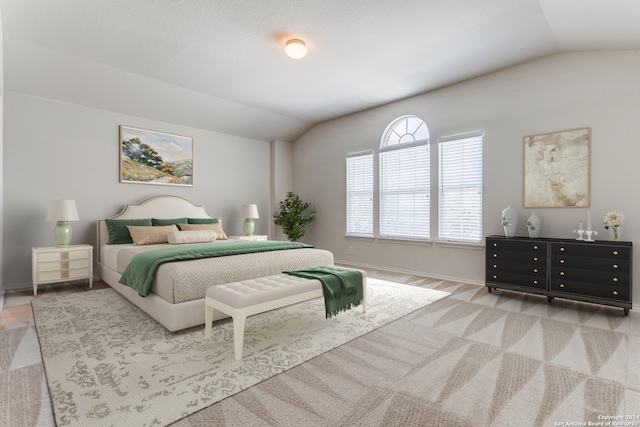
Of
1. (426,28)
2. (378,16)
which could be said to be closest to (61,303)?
(378,16)

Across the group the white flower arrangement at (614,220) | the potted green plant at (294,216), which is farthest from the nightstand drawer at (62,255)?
the white flower arrangement at (614,220)

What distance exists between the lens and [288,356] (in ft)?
7.72

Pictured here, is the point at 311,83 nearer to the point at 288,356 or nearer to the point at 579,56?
the point at 579,56

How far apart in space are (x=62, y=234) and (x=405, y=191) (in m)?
5.08

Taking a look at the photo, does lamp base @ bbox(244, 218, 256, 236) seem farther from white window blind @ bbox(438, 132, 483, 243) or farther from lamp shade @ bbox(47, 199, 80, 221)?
white window blind @ bbox(438, 132, 483, 243)

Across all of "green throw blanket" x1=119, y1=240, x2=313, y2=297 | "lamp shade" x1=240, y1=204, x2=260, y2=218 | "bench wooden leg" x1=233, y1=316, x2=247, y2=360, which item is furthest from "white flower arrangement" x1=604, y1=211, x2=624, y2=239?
"lamp shade" x1=240, y1=204, x2=260, y2=218

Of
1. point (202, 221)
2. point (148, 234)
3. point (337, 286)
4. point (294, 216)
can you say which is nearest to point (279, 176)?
point (294, 216)

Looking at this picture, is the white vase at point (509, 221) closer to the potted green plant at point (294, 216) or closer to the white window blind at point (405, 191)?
the white window blind at point (405, 191)

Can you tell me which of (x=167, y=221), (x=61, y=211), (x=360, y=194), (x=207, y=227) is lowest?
(x=207, y=227)

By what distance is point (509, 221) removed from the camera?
405 centimetres

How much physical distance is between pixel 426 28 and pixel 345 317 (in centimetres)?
307

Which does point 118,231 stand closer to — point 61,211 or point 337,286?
point 61,211

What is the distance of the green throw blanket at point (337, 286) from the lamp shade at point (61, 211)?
322 cm

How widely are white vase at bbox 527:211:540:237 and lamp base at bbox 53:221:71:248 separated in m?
6.01
